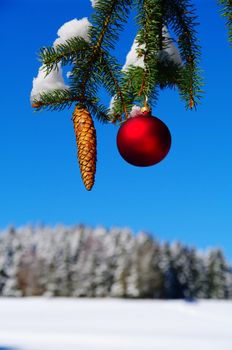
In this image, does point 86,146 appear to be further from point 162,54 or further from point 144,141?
point 162,54

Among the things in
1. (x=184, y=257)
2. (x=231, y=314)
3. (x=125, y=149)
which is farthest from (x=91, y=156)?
(x=184, y=257)

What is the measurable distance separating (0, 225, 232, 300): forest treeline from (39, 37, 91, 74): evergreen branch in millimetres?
45410

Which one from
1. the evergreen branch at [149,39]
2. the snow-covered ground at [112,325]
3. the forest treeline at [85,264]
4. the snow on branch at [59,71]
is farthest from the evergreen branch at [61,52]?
the forest treeline at [85,264]

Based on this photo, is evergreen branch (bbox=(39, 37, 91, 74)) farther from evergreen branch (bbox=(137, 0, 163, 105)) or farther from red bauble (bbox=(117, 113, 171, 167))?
red bauble (bbox=(117, 113, 171, 167))

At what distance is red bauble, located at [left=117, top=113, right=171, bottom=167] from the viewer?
107 cm

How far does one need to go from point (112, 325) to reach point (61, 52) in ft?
115

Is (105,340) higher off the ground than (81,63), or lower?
higher

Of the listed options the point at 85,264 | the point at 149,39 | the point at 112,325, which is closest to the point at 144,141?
the point at 149,39

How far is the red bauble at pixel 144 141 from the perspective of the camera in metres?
1.07

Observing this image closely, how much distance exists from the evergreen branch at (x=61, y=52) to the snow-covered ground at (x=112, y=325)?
66.0 ft

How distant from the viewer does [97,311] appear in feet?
134

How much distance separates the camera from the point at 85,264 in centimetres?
4638

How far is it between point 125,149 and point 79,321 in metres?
37.5

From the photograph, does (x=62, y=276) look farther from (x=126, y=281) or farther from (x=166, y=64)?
(x=166, y=64)
